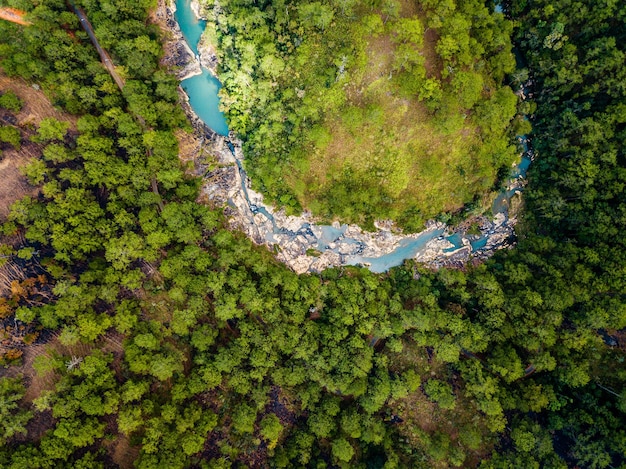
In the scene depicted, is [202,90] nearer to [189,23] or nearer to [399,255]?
[189,23]

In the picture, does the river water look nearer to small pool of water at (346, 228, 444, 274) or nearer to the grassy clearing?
the grassy clearing

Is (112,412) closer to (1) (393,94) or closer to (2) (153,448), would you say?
(2) (153,448)

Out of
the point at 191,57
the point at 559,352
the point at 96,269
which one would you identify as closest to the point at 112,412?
the point at 96,269

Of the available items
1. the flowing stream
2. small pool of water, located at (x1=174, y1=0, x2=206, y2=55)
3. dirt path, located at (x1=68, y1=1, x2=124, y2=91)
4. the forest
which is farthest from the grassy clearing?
dirt path, located at (x1=68, y1=1, x2=124, y2=91)

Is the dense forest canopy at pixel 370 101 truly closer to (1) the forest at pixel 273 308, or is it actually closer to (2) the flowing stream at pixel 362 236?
(1) the forest at pixel 273 308

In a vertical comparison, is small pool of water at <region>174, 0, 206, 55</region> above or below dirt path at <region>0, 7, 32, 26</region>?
above

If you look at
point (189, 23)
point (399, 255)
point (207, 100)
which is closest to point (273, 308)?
point (399, 255)

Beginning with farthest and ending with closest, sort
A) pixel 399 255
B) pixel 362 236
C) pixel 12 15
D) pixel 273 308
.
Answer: pixel 399 255 < pixel 362 236 < pixel 273 308 < pixel 12 15
